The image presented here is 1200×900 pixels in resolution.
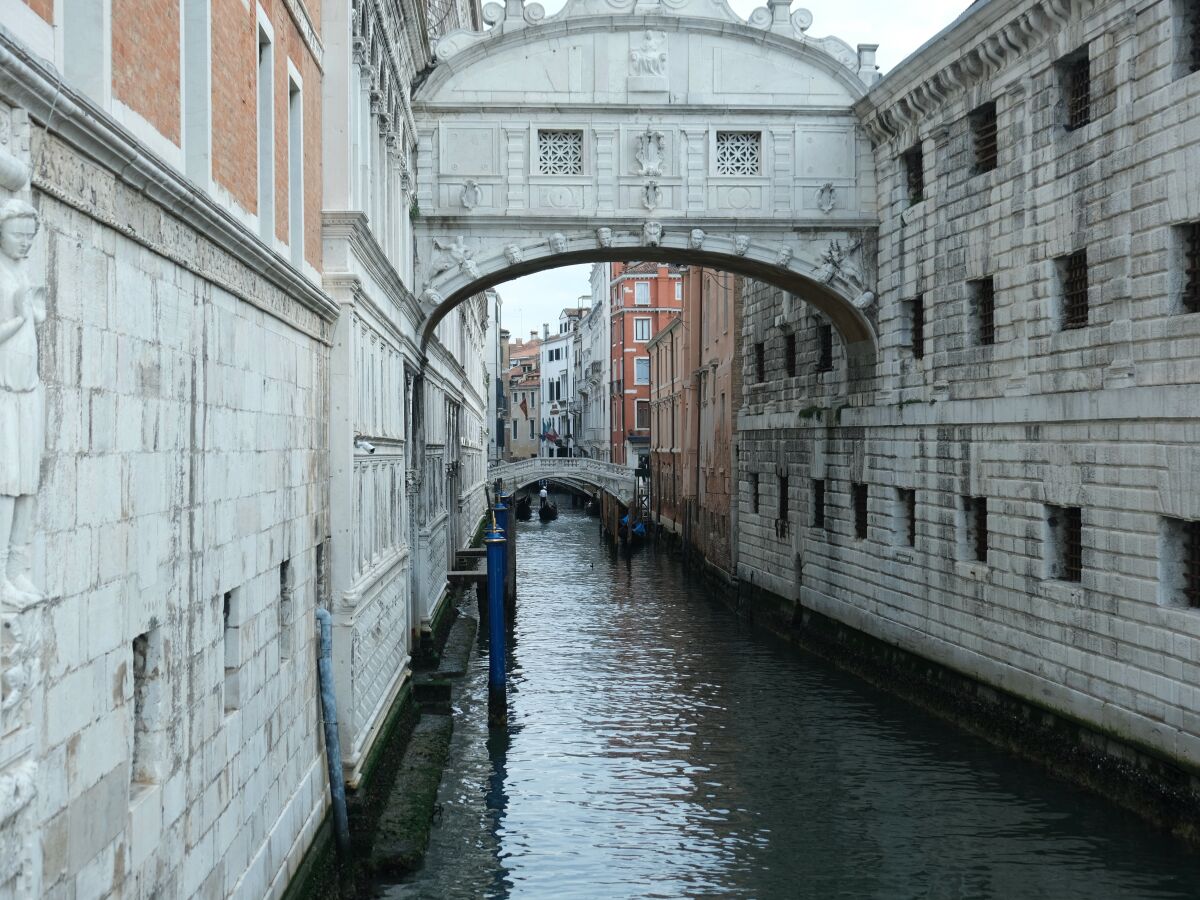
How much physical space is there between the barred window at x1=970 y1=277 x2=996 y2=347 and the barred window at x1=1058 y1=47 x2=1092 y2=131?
197cm

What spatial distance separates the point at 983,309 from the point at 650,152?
4.46 m

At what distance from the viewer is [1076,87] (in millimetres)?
11938

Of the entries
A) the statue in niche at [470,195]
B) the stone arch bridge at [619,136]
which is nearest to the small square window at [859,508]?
the stone arch bridge at [619,136]

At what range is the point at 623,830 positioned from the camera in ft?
34.5

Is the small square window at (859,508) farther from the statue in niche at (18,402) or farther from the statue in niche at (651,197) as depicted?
the statue in niche at (18,402)

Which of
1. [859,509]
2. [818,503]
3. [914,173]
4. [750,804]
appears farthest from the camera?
[818,503]

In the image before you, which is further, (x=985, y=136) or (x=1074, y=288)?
(x=985, y=136)

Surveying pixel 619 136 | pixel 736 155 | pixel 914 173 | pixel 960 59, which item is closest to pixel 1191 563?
pixel 960 59

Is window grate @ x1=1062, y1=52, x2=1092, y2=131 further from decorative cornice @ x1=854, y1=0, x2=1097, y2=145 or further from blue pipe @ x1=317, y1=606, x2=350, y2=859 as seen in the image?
blue pipe @ x1=317, y1=606, x2=350, y2=859

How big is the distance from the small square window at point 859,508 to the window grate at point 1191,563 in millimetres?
7356

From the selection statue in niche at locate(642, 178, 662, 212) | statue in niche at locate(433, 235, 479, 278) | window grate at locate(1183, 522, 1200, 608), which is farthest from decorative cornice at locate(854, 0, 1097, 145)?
statue in niche at locate(433, 235, 479, 278)

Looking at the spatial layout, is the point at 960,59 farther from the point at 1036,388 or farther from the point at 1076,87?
the point at 1036,388

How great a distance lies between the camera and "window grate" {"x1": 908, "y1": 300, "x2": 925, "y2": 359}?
1551 centimetres

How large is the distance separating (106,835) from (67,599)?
33.2 inches
